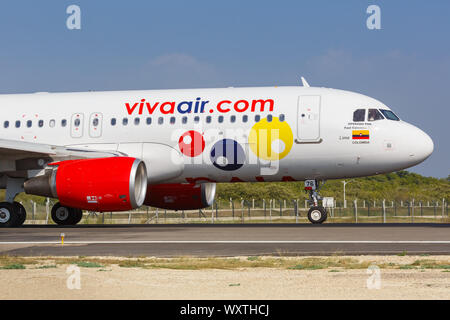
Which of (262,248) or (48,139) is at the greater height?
(48,139)

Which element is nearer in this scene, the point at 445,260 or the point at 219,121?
the point at 445,260

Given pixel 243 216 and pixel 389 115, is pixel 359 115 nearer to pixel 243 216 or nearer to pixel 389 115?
pixel 389 115

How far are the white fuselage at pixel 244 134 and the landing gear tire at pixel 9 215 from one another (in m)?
2.62

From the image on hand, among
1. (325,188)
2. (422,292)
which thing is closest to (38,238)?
(422,292)

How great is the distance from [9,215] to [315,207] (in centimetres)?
1032

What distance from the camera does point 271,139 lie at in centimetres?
2294

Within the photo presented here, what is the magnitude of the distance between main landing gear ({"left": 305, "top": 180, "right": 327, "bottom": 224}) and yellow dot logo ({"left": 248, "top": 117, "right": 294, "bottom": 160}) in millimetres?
1577

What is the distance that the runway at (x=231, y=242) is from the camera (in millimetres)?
14203

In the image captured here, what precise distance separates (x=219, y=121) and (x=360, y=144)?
15.2ft

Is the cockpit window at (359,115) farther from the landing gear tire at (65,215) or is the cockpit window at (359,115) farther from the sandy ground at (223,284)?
the sandy ground at (223,284)

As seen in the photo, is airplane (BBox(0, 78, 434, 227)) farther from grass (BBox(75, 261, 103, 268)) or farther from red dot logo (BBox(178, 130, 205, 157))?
grass (BBox(75, 261, 103, 268))

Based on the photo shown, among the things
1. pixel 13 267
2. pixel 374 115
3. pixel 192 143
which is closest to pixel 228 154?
pixel 192 143

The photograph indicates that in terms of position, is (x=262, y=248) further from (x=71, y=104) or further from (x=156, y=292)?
(x=71, y=104)

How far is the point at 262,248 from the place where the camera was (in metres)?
14.8
